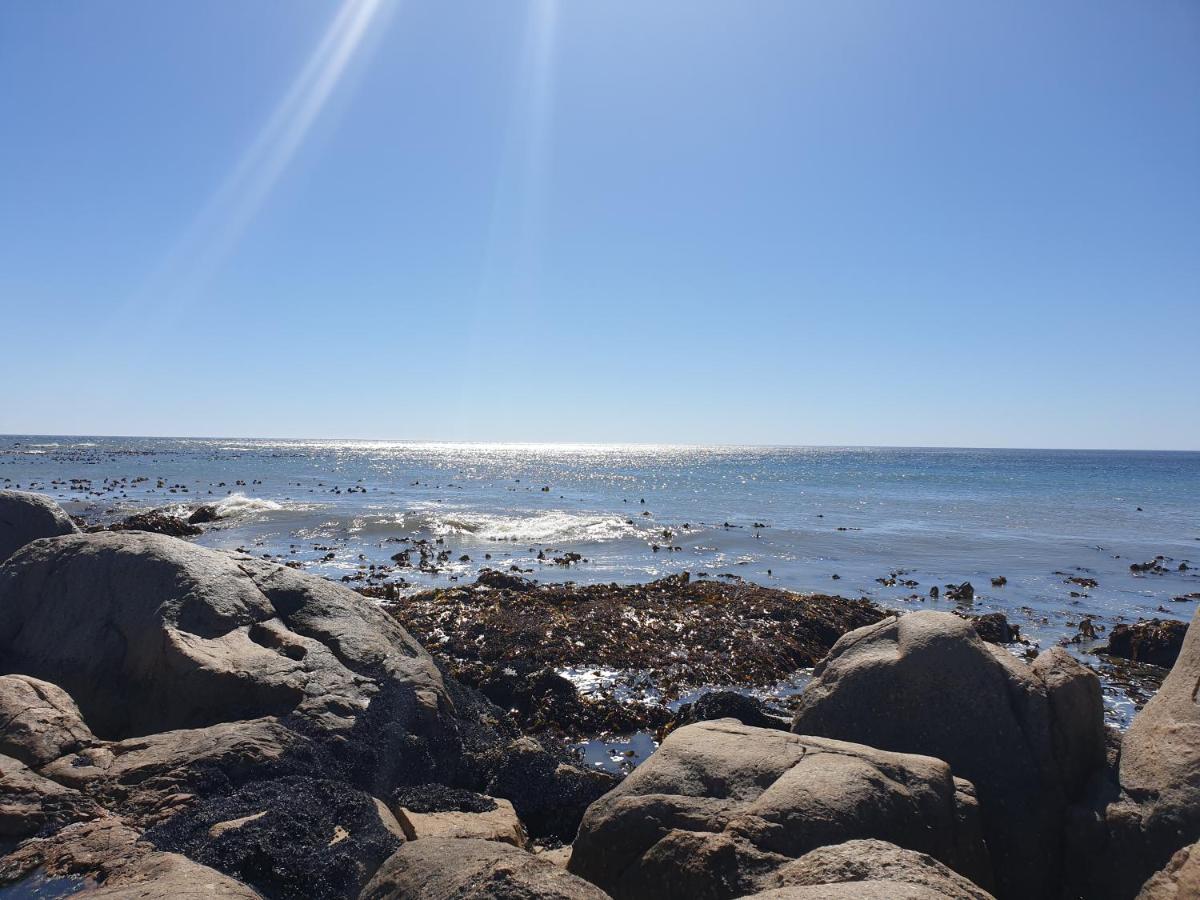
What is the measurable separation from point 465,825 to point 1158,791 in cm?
577

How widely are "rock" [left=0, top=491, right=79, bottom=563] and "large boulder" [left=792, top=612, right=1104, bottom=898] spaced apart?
13.7m

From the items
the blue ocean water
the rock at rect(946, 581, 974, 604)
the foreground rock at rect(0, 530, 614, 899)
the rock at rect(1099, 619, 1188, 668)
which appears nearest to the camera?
the foreground rock at rect(0, 530, 614, 899)

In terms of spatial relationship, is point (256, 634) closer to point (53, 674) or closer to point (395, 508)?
point (53, 674)

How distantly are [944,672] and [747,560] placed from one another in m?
17.9

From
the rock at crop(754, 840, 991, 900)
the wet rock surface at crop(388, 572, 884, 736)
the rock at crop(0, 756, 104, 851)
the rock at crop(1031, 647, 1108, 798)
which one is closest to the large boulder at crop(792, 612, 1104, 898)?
the rock at crop(1031, 647, 1108, 798)

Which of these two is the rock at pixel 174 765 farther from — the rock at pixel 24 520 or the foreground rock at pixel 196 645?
the rock at pixel 24 520

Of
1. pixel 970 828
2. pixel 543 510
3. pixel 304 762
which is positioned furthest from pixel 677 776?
pixel 543 510

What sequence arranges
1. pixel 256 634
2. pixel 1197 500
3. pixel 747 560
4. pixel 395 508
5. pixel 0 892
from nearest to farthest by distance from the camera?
pixel 0 892 → pixel 256 634 → pixel 747 560 → pixel 395 508 → pixel 1197 500

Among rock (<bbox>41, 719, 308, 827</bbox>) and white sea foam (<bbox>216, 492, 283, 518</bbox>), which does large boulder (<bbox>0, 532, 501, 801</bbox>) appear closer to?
rock (<bbox>41, 719, 308, 827</bbox>)

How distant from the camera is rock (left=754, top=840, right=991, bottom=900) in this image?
3.50m

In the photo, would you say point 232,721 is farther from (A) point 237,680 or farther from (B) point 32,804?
(B) point 32,804

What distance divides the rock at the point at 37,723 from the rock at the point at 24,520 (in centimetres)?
833

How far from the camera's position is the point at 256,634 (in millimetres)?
7836

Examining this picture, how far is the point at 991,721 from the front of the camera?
6547mm
